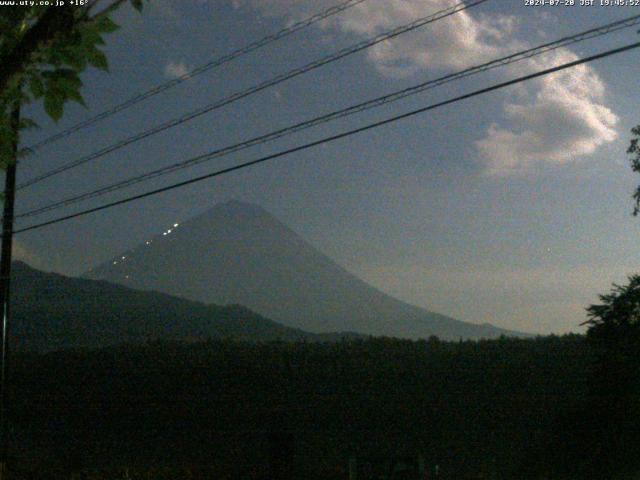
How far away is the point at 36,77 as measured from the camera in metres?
5.26

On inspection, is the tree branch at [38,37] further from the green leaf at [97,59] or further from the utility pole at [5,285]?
the utility pole at [5,285]

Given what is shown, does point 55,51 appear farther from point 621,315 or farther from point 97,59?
point 621,315

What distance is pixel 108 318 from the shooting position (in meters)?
100

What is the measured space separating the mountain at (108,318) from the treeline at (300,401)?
41146 mm

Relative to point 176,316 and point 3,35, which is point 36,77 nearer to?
point 3,35

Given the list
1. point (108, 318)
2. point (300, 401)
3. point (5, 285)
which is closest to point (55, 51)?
point (5, 285)

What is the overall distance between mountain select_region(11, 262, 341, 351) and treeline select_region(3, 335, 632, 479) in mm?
41146

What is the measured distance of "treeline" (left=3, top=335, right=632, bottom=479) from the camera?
2620 cm

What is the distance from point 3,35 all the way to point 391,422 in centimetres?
2715

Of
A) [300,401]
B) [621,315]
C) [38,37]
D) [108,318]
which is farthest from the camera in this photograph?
[108,318]

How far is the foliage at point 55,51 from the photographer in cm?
521

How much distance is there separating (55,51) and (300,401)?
30.0 metres

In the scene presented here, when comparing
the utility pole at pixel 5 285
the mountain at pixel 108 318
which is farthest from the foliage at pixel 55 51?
the mountain at pixel 108 318

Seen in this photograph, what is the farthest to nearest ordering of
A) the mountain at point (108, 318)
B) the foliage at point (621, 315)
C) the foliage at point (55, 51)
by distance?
the mountain at point (108, 318) < the foliage at point (621, 315) < the foliage at point (55, 51)
